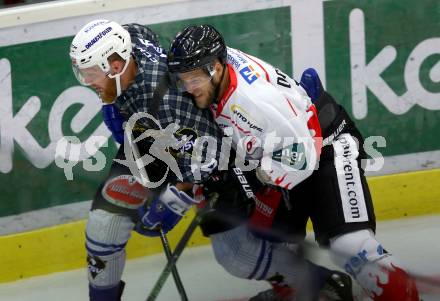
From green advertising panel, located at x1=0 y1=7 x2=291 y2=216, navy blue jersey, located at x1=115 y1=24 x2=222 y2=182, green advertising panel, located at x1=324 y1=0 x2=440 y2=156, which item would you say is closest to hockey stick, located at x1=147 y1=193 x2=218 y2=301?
navy blue jersey, located at x1=115 y1=24 x2=222 y2=182

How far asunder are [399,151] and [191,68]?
1.92 metres

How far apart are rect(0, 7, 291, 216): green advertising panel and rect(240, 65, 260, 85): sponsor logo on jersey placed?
1.31 metres

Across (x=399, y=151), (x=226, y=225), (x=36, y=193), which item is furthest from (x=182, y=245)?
(x=399, y=151)

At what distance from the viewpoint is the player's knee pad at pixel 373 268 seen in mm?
3482

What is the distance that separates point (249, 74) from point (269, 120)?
20cm

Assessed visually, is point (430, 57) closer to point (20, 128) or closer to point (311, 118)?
point (311, 118)

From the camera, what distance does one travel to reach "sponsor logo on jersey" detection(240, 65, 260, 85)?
11.2 ft

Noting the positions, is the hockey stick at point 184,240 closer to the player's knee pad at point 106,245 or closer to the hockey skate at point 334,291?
the player's knee pad at point 106,245

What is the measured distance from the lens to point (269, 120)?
11.0 ft

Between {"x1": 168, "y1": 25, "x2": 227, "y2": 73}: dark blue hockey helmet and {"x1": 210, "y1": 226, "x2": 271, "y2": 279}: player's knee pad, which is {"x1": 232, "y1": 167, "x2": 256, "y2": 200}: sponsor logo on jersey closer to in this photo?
{"x1": 210, "y1": 226, "x2": 271, "y2": 279}: player's knee pad

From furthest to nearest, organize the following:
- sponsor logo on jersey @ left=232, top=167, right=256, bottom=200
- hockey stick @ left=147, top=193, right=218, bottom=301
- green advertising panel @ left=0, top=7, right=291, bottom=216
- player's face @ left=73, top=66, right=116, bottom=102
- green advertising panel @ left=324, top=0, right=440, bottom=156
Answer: green advertising panel @ left=324, top=0, right=440, bottom=156
green advertising panel @ left=0, top=7, right=291, bottom=216
hockey stick @ left=147, top=193, right=218, bottom=301
sponsor logo on jersey @ left=232, top=167, right=256, bottom=200
player's face @ left=73, top=66, right=116, bottom=102

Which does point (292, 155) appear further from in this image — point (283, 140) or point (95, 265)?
point (95, 265)

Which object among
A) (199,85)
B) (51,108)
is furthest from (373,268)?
(51,108)

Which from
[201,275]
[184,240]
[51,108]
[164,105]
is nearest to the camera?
[164,105]
